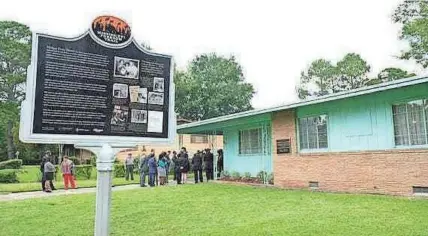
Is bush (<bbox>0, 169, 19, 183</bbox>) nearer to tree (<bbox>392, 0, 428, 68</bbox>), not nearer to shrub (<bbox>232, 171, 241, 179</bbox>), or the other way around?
shrub (<bbox>232, 171, 241, 179</bbox>)

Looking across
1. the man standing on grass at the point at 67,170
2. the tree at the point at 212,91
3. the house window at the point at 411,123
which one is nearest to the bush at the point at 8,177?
the man standing on grass at the point at 67,170

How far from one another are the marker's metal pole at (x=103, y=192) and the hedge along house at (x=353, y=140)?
931 centimetres

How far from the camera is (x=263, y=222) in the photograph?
28.4 feet

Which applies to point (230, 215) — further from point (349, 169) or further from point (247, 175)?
point (247, 175)

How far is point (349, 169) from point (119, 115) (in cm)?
1140

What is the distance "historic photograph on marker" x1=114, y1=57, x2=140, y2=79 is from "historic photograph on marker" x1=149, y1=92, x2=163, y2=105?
27cm

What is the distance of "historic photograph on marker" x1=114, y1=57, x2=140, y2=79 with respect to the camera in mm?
4738

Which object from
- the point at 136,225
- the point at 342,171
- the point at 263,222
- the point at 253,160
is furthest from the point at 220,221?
the point at 253,160

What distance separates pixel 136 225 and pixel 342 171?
8.23 meters

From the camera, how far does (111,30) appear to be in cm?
471

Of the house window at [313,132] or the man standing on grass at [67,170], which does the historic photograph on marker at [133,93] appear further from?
the man standing on grass at [67,170]

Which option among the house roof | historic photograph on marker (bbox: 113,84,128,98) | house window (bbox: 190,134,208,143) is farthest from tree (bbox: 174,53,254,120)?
historic photograph on marker (bbox: 113,84,128,98)

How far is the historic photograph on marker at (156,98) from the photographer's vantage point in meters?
4.93

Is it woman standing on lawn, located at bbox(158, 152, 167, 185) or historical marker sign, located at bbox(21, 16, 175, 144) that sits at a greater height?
historical marker sign, located at bbox(21, 16, 175, 144)
